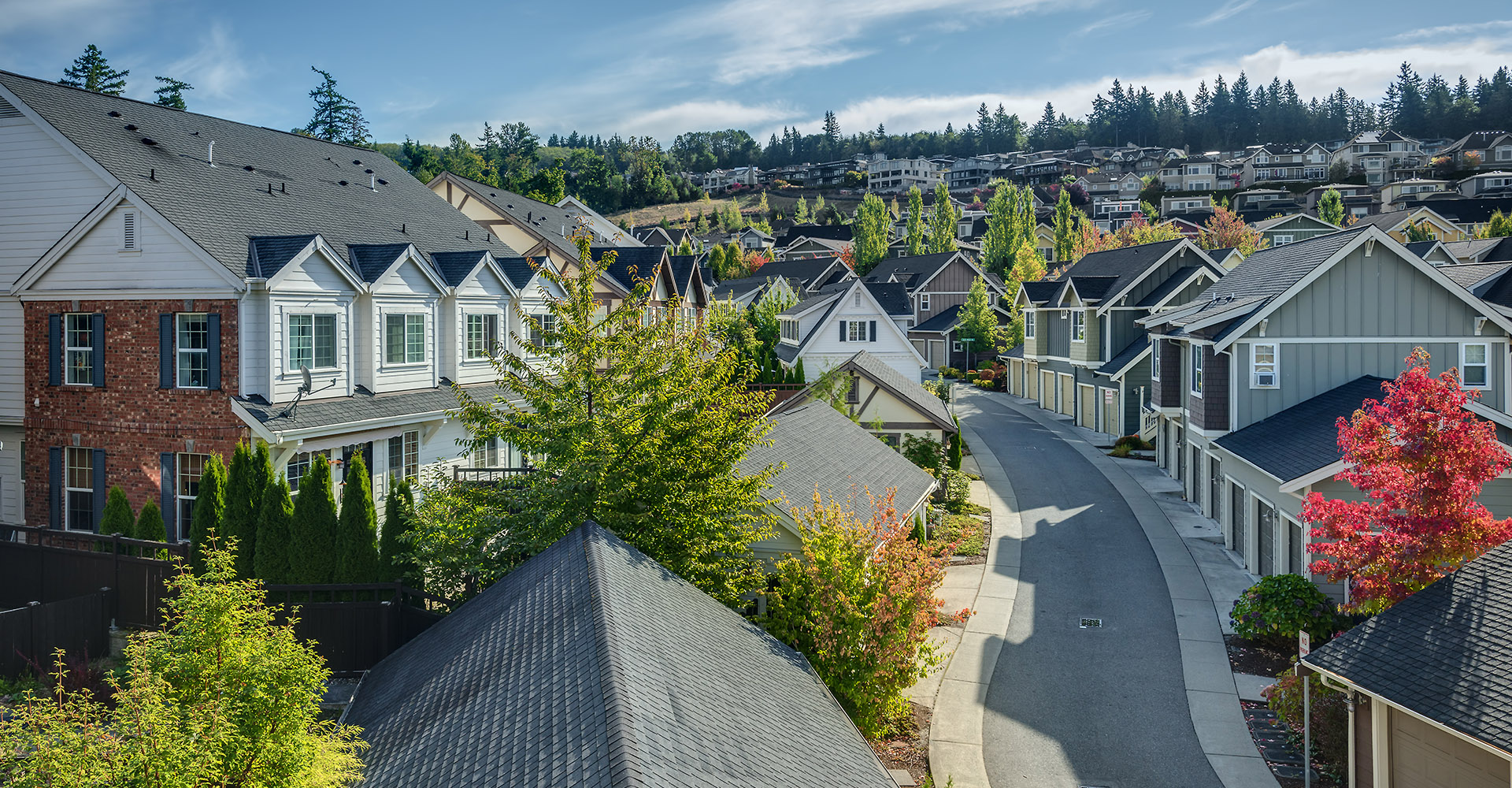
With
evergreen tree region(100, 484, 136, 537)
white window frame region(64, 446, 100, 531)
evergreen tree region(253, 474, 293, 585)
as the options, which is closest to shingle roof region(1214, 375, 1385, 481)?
evergreen tree region(253, 474, 293, 585)

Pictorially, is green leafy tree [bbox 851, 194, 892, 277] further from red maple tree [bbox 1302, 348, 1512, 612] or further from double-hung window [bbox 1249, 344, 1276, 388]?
red maple tree [bbox 1302, 348, 1512, 612]

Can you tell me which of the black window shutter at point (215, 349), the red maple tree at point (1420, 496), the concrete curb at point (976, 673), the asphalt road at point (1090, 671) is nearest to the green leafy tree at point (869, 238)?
the asphalt road at point (1090, 671)

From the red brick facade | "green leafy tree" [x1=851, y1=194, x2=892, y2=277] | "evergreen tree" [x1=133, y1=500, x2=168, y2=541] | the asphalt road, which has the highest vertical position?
"green leafy tree" [x1=851, y1=194, x2=892, y2=277]

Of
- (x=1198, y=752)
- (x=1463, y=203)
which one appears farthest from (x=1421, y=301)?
(x=1463, y=203)

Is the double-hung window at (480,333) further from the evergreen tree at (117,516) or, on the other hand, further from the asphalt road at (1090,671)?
the asphalt road at (1090,671)

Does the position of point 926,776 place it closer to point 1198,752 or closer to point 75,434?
point 1198,752

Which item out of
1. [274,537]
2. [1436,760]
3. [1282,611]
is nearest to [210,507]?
[274,537]

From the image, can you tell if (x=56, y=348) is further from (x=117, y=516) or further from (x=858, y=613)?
(x=858, y=613)
